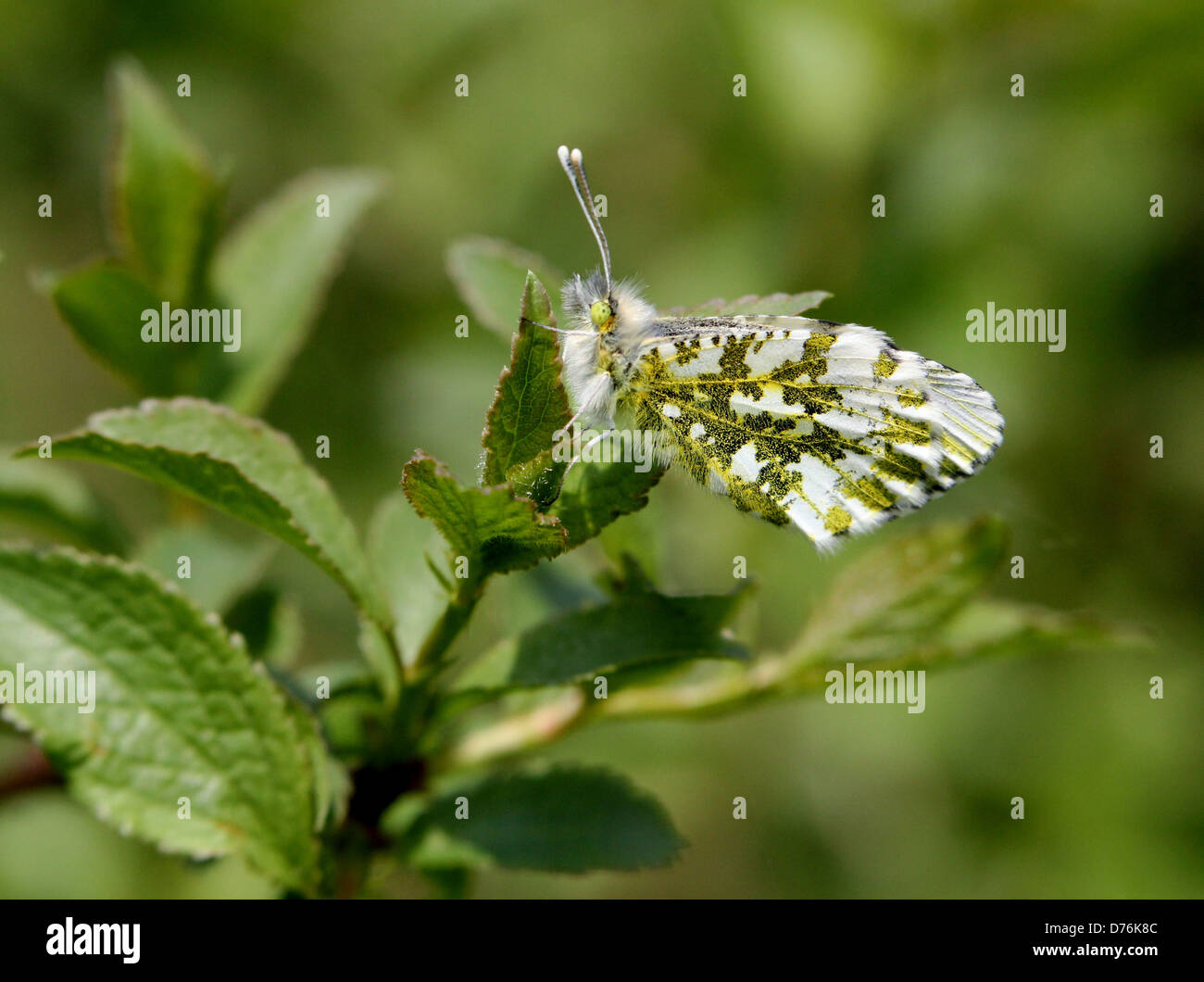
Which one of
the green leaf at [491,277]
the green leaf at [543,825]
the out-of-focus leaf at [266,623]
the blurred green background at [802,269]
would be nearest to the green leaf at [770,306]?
the green leaf at [491,277]

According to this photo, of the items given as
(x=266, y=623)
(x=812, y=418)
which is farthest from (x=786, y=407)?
(x=266, y=623)

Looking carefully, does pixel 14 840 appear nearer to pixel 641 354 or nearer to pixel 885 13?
pixel 641 354

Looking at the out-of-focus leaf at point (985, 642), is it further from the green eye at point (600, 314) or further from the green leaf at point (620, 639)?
the green eye at point (600, 314)

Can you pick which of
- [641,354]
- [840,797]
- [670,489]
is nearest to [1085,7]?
[670,489]

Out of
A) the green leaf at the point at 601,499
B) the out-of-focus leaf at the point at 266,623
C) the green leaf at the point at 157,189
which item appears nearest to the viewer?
the green leaf at the point at 601,499

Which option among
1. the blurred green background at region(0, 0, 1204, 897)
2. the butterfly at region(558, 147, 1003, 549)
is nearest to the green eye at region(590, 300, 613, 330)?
the butterfly at region(558, 147, 1003, 549)

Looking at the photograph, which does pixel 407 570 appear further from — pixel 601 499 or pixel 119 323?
pixel 119 323
